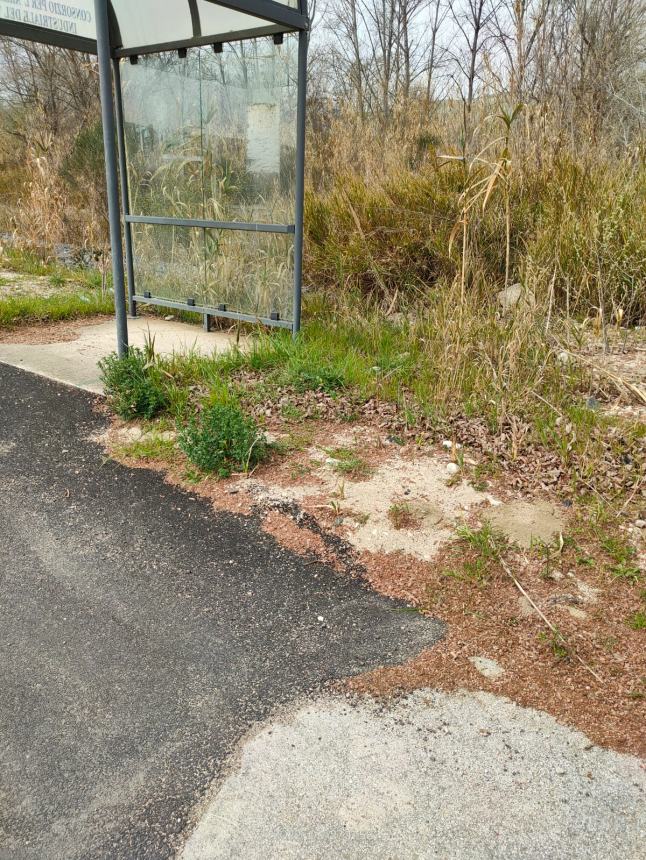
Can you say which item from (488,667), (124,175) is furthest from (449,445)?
(124,175)

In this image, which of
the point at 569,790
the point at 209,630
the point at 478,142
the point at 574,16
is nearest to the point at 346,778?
the point at 569,790

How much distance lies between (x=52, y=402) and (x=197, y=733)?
3.16 metres

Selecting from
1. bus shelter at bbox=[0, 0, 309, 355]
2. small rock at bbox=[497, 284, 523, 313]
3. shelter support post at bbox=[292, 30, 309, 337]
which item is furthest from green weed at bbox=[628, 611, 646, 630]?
bus shelter at bbox=[0, 0, 309, 355]

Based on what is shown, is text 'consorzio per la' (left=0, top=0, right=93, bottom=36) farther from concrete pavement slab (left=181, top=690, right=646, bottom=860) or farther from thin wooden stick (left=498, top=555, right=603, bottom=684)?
concrete pavement slab (left=181, top=690, right=646, bottom=860)

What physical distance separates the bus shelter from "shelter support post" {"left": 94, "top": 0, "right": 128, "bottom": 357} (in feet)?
3.10

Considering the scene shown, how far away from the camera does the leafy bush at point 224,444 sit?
3.59m

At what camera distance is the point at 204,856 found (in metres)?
1.66

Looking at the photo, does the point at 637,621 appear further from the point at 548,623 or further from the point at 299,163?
the point at 299,163

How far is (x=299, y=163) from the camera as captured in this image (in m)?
5.09

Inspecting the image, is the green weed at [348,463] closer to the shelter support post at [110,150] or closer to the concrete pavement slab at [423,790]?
the concrete pavement slab at [423,790]

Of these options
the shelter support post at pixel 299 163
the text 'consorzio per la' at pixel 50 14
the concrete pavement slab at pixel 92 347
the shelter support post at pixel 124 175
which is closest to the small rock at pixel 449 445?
the shelter support post at pixel 299 163

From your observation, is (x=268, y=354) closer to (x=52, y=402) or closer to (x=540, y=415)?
(x=52, y=402)

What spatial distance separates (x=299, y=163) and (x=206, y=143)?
114 cm

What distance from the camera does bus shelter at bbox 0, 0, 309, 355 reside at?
521 cm
